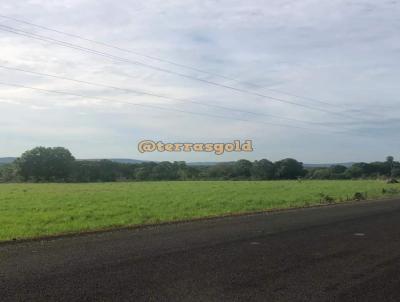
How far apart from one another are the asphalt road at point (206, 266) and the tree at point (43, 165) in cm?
8630

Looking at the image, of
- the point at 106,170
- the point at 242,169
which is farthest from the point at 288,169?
the point at 106,170

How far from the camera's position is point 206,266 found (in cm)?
904

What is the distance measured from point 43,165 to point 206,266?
93.1 meters

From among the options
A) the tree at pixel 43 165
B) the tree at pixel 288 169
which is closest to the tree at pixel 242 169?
the tree at pixel 288 169

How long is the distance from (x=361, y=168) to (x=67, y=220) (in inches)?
4193

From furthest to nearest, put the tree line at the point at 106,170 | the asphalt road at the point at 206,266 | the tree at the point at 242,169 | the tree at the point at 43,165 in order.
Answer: the tree at the point at 242,169, the tree at the point at 43,165, the tree line at the point at 106,170, the asphalt road at the point at 206,266

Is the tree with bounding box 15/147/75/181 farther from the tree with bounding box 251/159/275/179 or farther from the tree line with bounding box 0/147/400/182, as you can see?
the tree with bounding box 251/159/275/179

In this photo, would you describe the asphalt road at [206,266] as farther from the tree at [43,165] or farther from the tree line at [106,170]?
the tree at [43,165]

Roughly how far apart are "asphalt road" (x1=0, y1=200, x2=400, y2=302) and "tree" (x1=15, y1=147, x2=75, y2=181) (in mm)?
86301

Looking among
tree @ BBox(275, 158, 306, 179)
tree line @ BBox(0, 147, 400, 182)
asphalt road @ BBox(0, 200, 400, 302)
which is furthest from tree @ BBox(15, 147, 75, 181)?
asphalt road @ BBox(0, 200, 400, 302)

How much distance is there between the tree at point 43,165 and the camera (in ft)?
318

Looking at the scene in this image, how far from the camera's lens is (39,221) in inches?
778

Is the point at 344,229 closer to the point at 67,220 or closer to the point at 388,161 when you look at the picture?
the point at 67,220

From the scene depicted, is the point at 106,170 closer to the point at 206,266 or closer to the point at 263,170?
the point at 263,170
